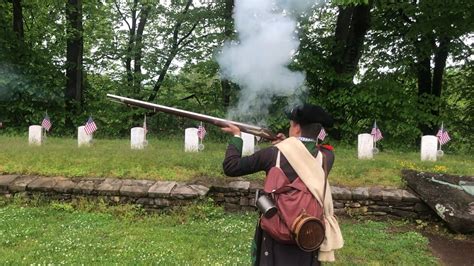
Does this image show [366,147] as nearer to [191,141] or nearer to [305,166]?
[191,141]

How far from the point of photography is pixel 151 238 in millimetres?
6512

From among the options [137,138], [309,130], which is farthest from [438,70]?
[309,130]

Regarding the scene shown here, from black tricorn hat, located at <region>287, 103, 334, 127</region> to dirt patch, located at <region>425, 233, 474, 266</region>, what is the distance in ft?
13.0

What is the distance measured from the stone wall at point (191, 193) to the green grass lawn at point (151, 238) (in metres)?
0.22

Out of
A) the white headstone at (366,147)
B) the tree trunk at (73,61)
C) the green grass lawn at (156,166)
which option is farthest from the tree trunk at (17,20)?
the white headstone at (366,147)

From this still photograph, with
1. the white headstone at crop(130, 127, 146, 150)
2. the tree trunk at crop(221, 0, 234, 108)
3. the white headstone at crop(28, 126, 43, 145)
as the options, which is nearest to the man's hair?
the white headstone at crop(130, 127, 146, 150)

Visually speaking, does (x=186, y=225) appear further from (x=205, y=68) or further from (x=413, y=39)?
(x=413, y=39)

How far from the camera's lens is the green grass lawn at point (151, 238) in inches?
227

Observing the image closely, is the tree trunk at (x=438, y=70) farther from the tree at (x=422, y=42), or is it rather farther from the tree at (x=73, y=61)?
the tree at (x=73, y=61)

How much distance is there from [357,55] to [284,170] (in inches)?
601

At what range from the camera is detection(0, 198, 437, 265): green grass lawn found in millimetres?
5758

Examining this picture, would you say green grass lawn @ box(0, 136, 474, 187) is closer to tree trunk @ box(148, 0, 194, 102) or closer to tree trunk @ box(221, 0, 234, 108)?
tree trunk @ box(221, 0, 234, 108)

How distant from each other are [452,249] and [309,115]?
4684 mm

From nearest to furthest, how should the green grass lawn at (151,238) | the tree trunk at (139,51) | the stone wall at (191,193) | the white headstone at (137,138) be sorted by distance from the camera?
the green grass lawn at (151,238), the stone wall at (191,193), the white headstone at (137,138), the tree trunk at (139,51)
